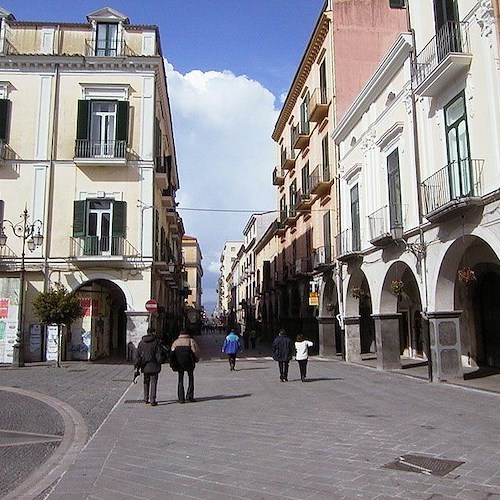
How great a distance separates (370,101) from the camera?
20109 mm

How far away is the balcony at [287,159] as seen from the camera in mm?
35044

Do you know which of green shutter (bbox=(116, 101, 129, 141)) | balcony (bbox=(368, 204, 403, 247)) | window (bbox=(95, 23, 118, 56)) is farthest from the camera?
window (bbox=(95, 23, 118, 56))

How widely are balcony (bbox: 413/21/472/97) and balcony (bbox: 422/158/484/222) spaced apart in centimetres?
220

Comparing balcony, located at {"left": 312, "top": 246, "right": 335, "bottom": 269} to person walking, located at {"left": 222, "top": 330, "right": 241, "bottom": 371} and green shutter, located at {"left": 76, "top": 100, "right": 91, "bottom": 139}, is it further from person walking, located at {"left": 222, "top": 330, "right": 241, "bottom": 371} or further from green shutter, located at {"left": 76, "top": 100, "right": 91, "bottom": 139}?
green shutter, located at {"left": 76, "top": 100, "right": 91, "bottom": 139}

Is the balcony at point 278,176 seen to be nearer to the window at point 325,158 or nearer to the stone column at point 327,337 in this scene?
the window at point 325,158

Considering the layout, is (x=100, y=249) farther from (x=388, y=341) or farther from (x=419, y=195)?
(x=419, y=195)

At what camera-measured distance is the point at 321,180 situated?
87.4 ft

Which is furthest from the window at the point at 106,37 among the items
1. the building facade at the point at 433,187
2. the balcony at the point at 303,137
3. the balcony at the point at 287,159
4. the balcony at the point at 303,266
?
the balcony at the point at 303,266

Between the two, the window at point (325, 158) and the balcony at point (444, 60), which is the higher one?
the window at point (325, 158)

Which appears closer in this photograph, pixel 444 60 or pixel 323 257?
pixel 444 60

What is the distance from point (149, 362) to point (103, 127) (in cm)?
1572

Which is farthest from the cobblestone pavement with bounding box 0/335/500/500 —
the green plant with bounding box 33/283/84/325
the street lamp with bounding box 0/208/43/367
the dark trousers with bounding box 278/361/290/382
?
the street lamp with bounding box 0/208/43/367

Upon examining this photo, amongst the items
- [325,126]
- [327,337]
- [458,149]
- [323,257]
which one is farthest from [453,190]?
[325,126]

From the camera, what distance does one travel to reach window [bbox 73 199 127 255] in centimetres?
2344
